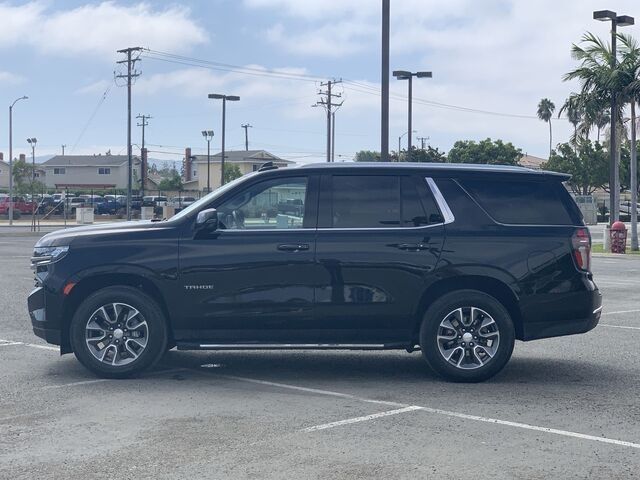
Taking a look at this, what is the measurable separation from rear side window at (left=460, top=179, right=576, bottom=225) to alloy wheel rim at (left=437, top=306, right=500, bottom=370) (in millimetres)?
957

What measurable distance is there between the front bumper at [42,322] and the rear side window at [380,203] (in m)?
2.74

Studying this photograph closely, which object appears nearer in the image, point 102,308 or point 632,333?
point 102,308

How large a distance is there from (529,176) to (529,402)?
225 cm

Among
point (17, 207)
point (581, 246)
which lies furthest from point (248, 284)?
point (17, 207)

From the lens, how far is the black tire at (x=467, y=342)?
29.0 ft

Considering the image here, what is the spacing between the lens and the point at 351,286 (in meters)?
8.83

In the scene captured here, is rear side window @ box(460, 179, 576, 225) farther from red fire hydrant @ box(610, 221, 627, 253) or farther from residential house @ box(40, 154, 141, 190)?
residential house @ box(40, 154, 141, 190)

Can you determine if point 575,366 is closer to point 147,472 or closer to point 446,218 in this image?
point 446,218

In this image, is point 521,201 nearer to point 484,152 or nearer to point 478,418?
point 478,418

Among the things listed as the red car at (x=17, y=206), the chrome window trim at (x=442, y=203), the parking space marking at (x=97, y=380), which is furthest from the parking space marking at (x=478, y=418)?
the red car at (x=17, y=206)

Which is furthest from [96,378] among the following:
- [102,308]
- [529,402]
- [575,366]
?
[575,366]

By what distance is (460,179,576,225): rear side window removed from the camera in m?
9.15

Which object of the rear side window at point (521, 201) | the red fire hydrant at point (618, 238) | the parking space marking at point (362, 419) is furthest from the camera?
the red fire hydrant at point (618, 238)

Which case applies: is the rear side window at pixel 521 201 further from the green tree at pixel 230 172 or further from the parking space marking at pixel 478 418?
the green tree at pixel 230 172
